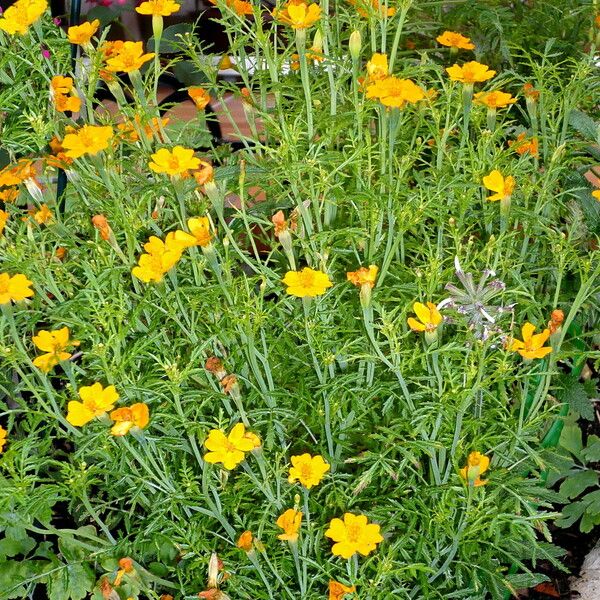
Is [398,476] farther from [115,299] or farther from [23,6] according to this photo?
[23,6]

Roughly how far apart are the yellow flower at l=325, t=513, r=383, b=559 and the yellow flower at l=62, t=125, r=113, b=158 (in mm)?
459

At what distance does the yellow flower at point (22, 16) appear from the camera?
3.08 feet

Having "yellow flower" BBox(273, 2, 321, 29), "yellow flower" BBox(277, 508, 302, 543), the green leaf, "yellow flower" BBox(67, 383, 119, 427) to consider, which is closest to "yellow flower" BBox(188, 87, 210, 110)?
"yellow flower" BBox(273, 2, 321, 29)

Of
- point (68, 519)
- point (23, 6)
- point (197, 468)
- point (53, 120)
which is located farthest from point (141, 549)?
point (23, 6)

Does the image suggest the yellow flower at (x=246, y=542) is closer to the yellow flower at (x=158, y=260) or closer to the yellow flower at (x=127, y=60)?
the yellow flower at (x=158, y=260)

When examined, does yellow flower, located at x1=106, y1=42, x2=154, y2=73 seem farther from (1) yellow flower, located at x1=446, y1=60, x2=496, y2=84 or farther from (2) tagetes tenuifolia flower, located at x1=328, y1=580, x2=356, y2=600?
(2) tagetes tenuifolia flower, located at x1=328, y1=580, x2=356, y2=600

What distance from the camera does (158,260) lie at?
2.82ft

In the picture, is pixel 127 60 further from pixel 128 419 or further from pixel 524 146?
pixel 524 146

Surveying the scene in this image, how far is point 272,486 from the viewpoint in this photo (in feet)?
3.31

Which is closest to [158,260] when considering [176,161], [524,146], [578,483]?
[176,161]

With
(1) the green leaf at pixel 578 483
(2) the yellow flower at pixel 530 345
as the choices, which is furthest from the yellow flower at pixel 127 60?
(1) the green leaf at pixel 578 483

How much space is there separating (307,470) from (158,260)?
0.26 metres

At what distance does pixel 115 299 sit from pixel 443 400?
1.21ft

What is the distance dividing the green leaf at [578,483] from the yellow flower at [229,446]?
2.55ft
